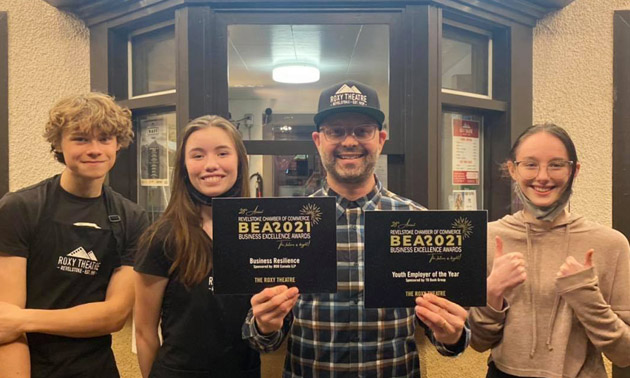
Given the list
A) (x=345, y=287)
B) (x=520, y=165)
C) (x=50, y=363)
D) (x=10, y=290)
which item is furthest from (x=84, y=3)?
(x=520, y=165)

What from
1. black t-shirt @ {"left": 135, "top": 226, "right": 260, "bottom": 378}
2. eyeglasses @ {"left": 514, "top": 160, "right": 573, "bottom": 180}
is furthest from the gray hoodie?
black t-shirt @ {"left": 135, "top": 226, "right": 260, "bottom": 378}

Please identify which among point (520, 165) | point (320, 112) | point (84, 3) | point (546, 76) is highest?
point (84, 3)

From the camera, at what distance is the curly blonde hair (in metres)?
1.31

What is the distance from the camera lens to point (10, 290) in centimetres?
125

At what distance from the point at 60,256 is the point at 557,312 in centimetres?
142

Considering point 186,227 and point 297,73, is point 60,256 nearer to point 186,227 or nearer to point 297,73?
point 186,227

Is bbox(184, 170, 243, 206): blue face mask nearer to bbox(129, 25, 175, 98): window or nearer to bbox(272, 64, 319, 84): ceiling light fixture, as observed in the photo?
bbox(129, 25, 175, 98): window

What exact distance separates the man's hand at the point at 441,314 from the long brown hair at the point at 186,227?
1.94ft

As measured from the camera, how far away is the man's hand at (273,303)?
3.55 ft

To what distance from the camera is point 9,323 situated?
4.03 feet

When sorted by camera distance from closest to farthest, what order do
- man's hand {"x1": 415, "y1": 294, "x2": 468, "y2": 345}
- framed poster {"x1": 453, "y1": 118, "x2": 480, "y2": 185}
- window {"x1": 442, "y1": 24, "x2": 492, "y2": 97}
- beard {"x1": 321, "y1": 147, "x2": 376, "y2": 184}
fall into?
1. man's hand {"x1": 415, "y1": 294, "x2": 468, "y2": 345}
2. beard {"x1": 321, "y1": 147, "x2": 376, "y2": 184}
3. window {"x1": 442, "y1": 24, "x2": 492, "y2": 97}
4. framed poster {"x1": 453, "y1": 118, "x2": 480, "y2": 185}

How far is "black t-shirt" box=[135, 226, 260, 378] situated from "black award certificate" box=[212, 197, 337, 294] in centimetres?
19

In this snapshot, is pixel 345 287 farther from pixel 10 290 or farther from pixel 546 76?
pixel 546 76

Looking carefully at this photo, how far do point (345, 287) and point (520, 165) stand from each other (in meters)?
0.61
